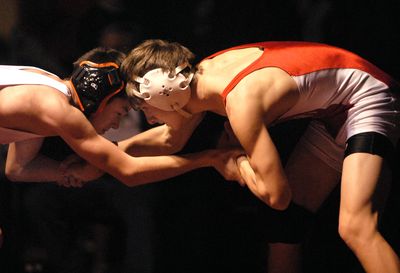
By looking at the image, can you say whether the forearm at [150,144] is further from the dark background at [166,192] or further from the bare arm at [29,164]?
the bare arm at [29,164]

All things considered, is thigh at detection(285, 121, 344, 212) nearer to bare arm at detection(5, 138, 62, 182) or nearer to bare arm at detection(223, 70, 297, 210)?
bare arm at detection(223, 70, 297, 210)

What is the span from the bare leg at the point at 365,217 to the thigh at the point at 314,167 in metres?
0.33

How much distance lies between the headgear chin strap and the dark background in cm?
37

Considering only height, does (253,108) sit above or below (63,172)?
above

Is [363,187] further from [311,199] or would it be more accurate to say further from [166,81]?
[166,81]

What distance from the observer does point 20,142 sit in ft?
9.62

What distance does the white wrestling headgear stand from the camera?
250 centimetres

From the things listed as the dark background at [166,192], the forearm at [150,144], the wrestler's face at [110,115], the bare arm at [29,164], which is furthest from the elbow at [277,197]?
→ the bare arm at [29,164]

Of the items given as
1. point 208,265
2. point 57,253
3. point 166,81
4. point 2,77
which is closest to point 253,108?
point 166,81

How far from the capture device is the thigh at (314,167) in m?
2.76

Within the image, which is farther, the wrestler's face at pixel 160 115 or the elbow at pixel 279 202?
the wrestler's face at pixel 160 115

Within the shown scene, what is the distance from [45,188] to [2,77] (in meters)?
0.72

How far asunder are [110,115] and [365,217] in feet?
3.51

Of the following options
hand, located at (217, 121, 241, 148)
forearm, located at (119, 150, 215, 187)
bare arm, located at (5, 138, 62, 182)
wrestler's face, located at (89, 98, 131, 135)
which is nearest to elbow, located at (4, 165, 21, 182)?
bare arm, located at (5, 138, 62, 182)
